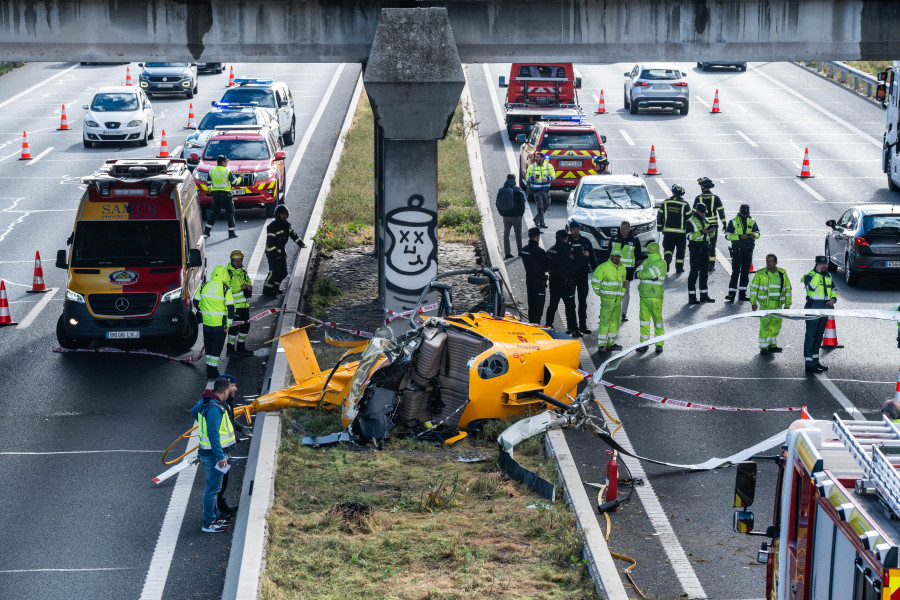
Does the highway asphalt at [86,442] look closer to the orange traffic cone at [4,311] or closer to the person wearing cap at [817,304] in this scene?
the orange traffic cone at [4,311]

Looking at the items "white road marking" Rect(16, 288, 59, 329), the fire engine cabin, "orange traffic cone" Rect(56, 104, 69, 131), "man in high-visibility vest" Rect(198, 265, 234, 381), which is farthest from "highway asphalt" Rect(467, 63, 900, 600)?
"orange traffic cone" Rect(56, 104, 69, 131)

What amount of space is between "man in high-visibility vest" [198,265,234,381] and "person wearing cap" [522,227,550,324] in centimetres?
469

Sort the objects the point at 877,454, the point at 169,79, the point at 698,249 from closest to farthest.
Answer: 1. the point at 877,454
2. the point at 698,249
3. the point at 169,79

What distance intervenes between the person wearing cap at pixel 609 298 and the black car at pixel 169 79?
2942 cm

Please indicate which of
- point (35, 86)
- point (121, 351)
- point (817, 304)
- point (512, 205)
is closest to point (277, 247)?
point (121, 351)

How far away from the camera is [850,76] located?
49094mm

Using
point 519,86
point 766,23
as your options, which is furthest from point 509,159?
point 766,23

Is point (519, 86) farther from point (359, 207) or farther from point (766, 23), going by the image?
point (766, 23)

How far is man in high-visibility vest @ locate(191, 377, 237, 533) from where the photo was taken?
11875 millimetres

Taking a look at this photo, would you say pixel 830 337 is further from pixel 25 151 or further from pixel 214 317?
pixel 25 151

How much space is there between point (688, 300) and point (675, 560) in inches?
421

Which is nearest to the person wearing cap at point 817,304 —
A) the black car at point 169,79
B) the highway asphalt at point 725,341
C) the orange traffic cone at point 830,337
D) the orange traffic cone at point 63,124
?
the highway asphalt at point 725,341

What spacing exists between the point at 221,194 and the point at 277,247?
5653mm

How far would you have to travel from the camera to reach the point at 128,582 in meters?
10.9
